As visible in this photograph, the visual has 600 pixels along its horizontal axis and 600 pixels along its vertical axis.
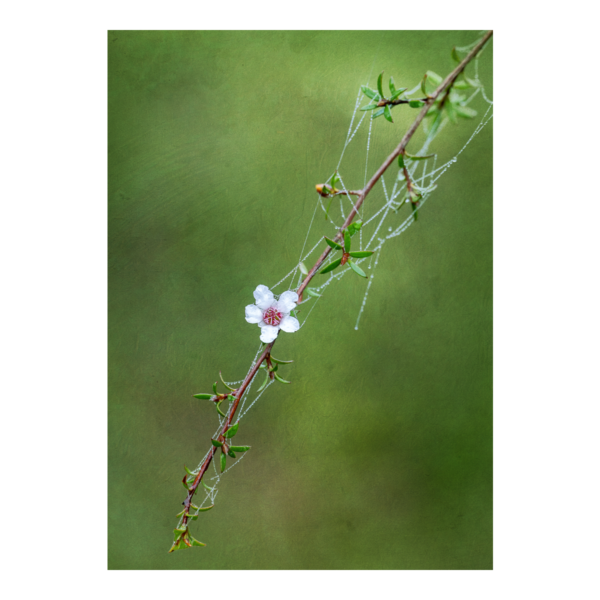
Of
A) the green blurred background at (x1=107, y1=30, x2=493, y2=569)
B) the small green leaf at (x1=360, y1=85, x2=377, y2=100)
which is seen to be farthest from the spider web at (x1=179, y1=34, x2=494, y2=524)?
the small green leaf at (x1=360, y1=85, x2=377, y2=100)

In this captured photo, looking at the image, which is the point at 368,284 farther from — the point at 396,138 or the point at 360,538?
the point at 360,538

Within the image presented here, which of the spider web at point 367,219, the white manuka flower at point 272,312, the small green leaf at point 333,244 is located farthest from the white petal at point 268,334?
the spider web at point 367,219

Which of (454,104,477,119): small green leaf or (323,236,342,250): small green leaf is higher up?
(454,104,477,119): small green leaf

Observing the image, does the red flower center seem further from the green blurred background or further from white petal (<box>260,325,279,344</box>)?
the green blurred background

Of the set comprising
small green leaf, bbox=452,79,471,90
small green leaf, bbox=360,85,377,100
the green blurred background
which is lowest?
the green blurred background

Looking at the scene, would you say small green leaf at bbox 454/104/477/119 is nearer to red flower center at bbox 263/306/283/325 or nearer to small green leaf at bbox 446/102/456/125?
small green leaf at bbox 446/102/456/125

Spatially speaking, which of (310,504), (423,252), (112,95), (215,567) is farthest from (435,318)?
(112,95)

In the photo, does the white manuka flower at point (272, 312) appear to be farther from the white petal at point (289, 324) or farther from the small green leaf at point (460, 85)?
the small green leaf at point (460, 85)

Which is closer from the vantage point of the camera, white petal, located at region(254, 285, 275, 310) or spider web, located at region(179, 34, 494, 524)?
white petal, located at region(254, 285, 275, 310)
